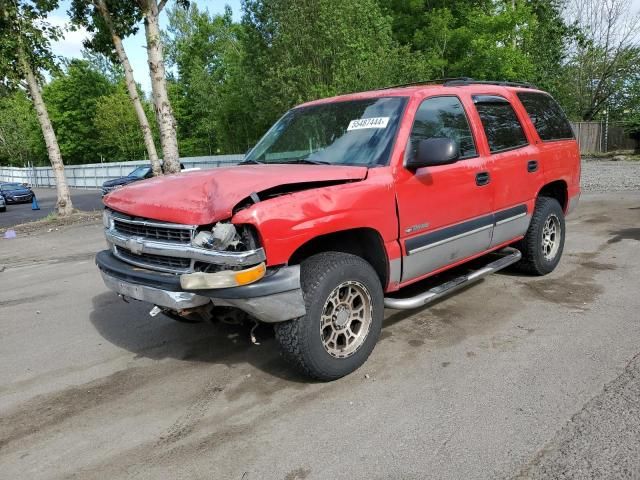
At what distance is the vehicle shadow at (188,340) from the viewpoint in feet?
13.5

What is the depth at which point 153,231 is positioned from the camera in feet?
11.7

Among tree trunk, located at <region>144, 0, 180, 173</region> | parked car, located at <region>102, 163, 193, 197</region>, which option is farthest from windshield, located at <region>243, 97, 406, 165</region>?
parked car, located at <region>102, 163, 193, 197</region>

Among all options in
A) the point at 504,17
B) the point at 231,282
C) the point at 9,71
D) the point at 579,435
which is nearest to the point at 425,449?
the point at 579,435

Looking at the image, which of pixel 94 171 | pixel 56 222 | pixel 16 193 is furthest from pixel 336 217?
pixel 94 171

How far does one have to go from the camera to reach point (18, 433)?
3240mm

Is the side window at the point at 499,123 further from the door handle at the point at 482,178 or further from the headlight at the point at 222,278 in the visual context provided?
the headlight at the point at 222,278

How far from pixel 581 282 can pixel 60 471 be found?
5.20 meters

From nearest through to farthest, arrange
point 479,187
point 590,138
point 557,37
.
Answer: point 479,187, point 590,138, point 557,37

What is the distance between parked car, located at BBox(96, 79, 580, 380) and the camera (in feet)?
10.6

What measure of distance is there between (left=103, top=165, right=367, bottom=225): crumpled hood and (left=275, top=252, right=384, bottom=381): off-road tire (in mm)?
568

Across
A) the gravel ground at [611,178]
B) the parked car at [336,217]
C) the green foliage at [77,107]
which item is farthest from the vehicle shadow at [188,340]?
the green foliage at [77,107]

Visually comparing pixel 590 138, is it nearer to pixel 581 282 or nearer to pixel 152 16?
pixel 152 16

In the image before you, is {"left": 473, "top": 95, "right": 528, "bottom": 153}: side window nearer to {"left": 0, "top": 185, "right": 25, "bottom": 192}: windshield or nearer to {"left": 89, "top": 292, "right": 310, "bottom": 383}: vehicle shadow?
{"left": 89, "top": 292, "right": 310, "bottom": 383}: vehicle shadow

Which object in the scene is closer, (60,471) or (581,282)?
(60,471)
